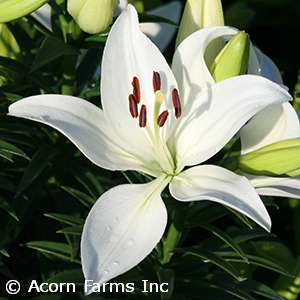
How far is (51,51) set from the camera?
890mm

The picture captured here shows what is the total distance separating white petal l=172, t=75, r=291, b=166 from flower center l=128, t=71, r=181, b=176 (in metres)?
0.02

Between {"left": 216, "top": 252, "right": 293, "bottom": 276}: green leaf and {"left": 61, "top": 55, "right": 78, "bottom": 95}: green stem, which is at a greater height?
{"left": 61, "top": 55, "right": 78, "bottom": 95}: green stem

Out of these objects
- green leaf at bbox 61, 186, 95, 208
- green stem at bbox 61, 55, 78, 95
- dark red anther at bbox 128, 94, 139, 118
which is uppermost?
dark red anther at bbox 128, 94, 139, 118

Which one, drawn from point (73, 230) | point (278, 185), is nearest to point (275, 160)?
point (278, 185)

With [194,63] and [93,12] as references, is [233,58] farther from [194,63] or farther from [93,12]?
[93,12]

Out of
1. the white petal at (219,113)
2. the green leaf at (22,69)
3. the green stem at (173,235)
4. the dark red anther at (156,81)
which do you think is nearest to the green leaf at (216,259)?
the green stem at (173,235)

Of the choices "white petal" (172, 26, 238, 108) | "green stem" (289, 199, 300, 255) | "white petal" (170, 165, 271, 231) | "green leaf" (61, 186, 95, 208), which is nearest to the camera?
"white petal" (170, 165, 271, 231)

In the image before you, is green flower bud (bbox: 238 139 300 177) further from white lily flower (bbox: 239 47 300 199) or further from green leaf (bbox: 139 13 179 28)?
green leaf (bbox: 139 13 179 28)

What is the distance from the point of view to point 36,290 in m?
0.96

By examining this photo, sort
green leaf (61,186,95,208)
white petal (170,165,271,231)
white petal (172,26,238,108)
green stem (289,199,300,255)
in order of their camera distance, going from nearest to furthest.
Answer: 1. white petal (170,165,271,231)
2. white petal (172,26,238,108)
3. green leaf (61,186,95,208)
4. green stem (289,199,300,255)

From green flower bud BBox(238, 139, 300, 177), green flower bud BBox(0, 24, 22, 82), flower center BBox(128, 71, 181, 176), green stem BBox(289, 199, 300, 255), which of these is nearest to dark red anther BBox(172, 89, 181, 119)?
flower center BBox(128, 71, 181, 176)

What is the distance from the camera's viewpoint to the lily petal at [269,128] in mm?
840

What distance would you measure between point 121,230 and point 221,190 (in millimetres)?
126

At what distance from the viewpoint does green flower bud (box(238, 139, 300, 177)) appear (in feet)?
2.55
